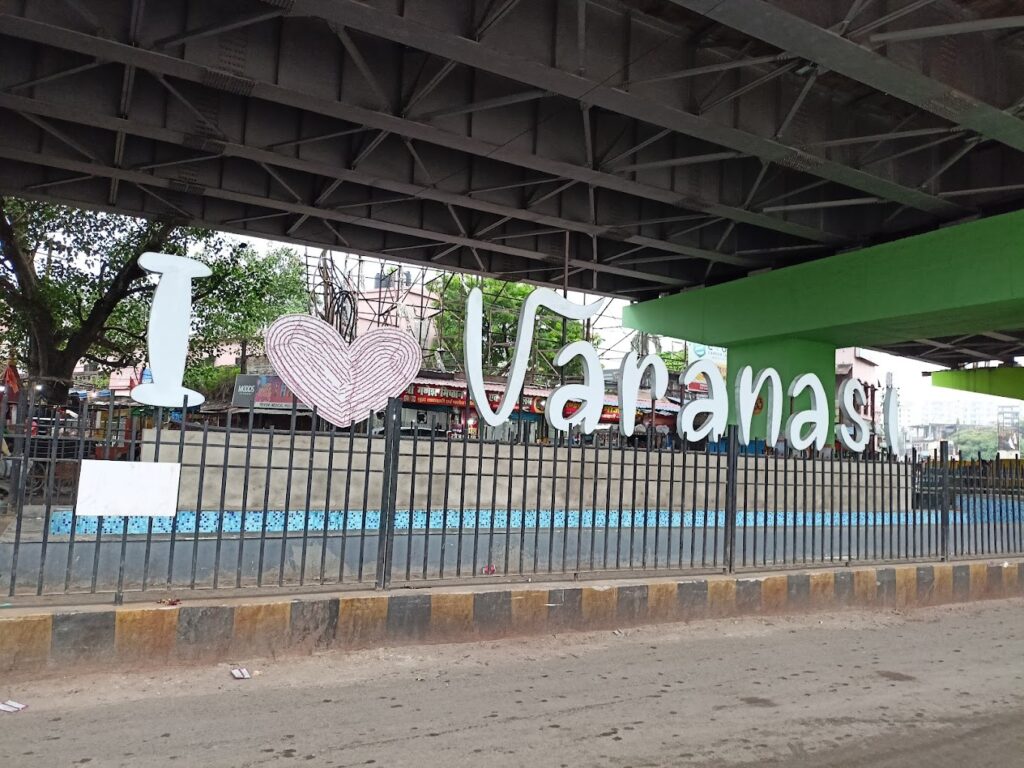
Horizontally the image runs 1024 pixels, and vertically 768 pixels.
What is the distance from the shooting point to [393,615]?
6.45m

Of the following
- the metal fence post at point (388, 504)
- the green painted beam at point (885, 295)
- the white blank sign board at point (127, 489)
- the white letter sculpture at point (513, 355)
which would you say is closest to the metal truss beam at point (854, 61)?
the green painted beam at point (885, 295)

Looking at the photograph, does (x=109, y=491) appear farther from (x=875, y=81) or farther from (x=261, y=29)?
(x=875, y=81)

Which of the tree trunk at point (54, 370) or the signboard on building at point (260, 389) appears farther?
the signboard on building at point (260, 389)

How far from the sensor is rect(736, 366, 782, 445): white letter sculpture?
10.2 meters

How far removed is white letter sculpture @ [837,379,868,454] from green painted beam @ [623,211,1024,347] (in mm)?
6027

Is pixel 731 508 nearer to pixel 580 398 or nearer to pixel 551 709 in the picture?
pixel 580 398

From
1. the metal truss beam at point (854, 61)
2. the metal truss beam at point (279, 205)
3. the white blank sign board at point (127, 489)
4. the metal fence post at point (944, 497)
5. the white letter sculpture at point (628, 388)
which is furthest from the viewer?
the metal truss beam at point (279, 205)

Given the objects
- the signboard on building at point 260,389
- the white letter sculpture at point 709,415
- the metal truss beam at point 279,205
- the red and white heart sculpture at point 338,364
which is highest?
the metal truss beam at point 279,205

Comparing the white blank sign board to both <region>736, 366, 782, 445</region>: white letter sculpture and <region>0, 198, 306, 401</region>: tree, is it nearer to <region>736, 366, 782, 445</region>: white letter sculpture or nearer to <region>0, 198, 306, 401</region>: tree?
<region>736, 366, 782, 445</region>: white letter sculpture

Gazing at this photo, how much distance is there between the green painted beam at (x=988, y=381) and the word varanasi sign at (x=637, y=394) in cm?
3150

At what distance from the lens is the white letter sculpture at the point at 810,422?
35.3 ft

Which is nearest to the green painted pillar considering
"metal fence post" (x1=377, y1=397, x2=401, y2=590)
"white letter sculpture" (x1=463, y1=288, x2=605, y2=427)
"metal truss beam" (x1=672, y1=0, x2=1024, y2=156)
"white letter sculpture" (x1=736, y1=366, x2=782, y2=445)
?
"metal truss beam" (x1=672, y1=0, x2=1024, y2=156)

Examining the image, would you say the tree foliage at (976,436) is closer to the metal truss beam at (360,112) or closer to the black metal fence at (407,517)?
the metal truss beam at (360,112)

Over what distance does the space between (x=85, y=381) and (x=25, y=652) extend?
40.5 m
